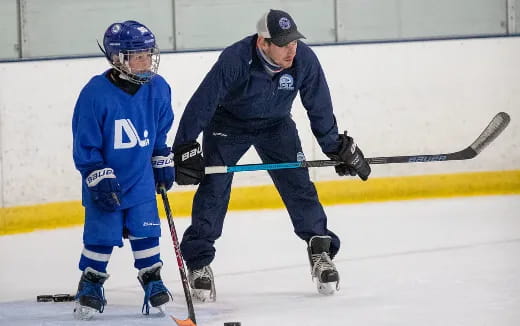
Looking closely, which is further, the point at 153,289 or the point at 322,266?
the point at 322,266

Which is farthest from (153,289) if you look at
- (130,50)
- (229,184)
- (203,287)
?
(130,50)

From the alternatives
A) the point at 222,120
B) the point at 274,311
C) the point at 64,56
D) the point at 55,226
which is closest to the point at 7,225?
the point at 55,226

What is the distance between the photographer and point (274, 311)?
371cm

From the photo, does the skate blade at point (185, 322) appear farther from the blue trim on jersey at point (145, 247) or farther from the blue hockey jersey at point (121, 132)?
the blue hockey jersey at point (121, 132)

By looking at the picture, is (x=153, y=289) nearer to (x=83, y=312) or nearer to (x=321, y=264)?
(x=83, y=312)

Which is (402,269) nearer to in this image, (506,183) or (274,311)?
(274,311)

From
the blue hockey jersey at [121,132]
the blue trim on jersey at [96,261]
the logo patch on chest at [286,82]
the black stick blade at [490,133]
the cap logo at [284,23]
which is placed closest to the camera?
the blue hockey jersey at [121,132]

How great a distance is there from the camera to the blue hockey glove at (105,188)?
3.43 meters

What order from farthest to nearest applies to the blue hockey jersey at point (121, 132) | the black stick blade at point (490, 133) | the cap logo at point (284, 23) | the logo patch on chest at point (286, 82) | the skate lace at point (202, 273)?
1. the black stick blade at point (490, 133)
2. the skate lace at point (202, 273)
3. the logo patch on chest at point (286, 82)
4. the cap logo at point (284, 23)
5. the blue hockey jersey at point (121, 132)

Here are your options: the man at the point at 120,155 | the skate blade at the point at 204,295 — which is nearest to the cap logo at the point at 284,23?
the man at the point at 120,155

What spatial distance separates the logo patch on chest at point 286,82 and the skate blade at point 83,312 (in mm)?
1004

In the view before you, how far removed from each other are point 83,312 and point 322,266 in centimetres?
90

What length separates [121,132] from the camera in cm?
351

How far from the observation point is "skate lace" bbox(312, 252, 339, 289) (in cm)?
401
